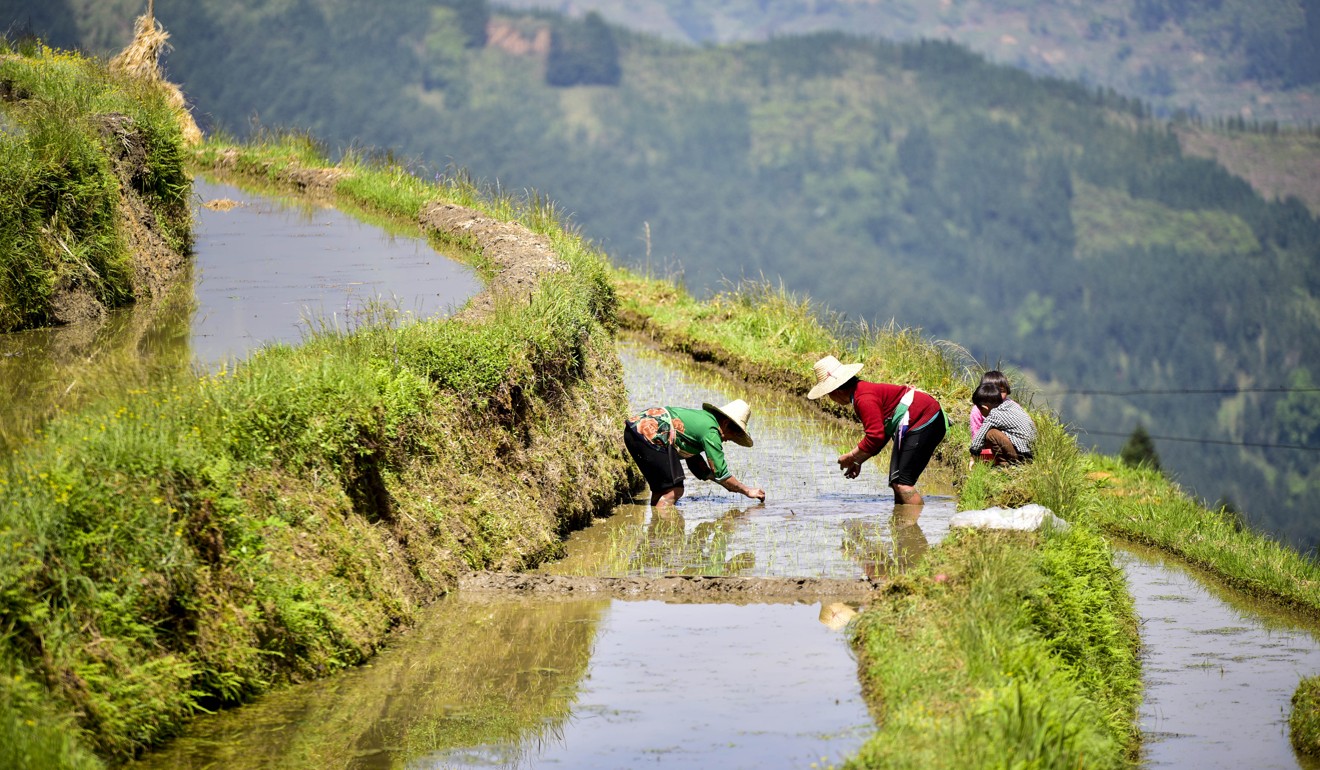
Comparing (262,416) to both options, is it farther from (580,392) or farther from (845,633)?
(580,392)

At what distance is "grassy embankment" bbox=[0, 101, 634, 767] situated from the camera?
24.3ft

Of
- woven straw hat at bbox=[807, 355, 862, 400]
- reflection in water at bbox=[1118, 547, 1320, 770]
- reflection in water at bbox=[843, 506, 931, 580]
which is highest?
woven straw hat at bbox=[807, 355, 862, 400]

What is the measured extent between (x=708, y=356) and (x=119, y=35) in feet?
576

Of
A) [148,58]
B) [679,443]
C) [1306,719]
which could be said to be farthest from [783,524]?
[148,58]

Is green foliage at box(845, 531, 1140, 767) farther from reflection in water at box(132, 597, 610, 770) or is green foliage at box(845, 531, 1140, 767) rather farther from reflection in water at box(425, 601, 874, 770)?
reflection in water at box(132, 597, 610, 770)

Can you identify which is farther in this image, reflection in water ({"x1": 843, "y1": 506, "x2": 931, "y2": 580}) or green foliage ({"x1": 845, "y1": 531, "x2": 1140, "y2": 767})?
reflection in water ({"x1": 843, "y1": 506, "x2": 931, "y2": 580})

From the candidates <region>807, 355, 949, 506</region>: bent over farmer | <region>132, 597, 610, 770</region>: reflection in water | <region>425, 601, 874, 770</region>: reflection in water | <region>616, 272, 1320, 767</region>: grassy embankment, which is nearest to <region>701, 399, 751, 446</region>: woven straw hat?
<region>807, 355, 949, 506</region>: bent over farmer

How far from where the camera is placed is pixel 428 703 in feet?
28.9

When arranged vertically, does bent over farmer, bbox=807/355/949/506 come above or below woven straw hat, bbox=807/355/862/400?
below

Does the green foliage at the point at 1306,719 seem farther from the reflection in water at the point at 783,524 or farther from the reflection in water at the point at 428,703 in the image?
the reflection in water at the point at 428,703

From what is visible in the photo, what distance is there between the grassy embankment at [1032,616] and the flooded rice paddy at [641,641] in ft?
1.06

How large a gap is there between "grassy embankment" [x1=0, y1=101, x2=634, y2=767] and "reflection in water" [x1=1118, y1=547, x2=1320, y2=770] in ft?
16.0

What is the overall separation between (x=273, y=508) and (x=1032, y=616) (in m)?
4.75

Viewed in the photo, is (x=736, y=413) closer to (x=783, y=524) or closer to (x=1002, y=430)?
(x=783, y=524)
